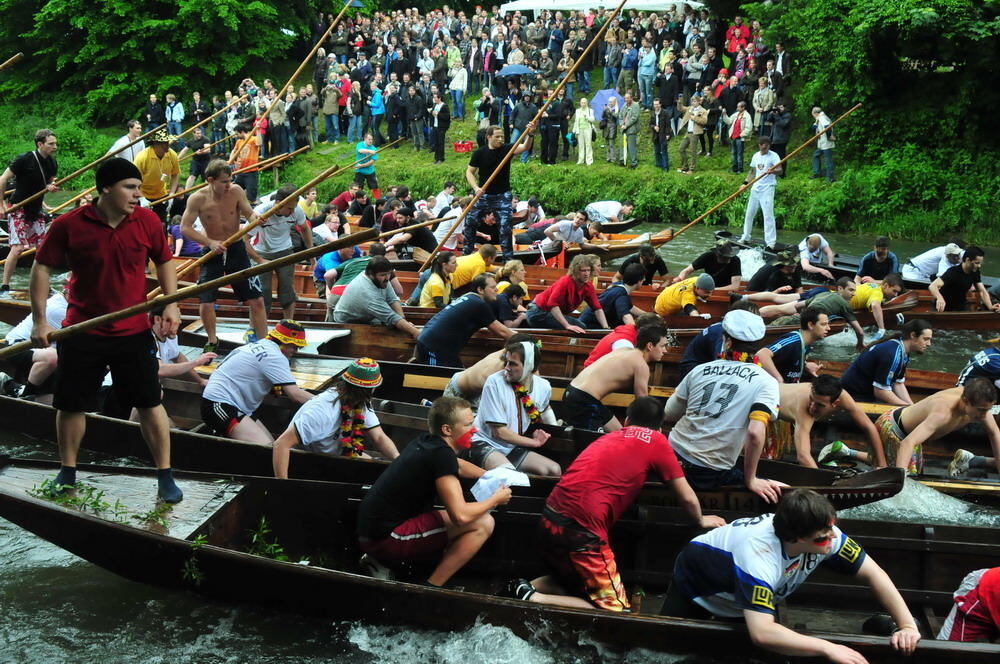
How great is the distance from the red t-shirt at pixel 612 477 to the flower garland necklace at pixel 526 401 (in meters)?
1.35

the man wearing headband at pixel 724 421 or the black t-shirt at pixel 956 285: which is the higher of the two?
the man wearing headband at pixel 724 421

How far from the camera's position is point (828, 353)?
12.0m

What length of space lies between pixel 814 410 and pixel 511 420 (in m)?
2.00

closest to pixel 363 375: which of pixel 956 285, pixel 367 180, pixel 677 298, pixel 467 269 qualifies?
pixel 467 269

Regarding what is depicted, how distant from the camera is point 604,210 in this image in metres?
18.6

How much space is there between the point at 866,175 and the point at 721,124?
3204mm

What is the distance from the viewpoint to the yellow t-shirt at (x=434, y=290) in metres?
10.8

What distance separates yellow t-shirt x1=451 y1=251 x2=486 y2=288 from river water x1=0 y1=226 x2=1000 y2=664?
5.40 metres

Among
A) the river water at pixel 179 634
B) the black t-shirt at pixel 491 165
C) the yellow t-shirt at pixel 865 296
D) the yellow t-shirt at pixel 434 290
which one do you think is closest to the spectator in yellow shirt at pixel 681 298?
the yellow t-shirt at pixel 865 296

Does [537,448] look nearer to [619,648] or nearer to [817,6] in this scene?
[619,648]

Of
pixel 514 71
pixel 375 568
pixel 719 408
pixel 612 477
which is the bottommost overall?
pixel 375 568

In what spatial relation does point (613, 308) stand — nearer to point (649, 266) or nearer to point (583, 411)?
point (649, 266)

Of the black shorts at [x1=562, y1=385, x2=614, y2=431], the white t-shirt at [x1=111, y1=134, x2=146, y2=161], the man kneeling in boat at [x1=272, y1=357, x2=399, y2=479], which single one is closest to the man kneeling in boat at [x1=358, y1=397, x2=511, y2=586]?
the man kneeling in boat at [x1=272, y1=357, x2=399, y2=479]

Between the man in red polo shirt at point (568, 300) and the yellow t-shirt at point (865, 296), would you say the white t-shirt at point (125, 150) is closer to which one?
the man in red polo shirt at point (568, 300)
